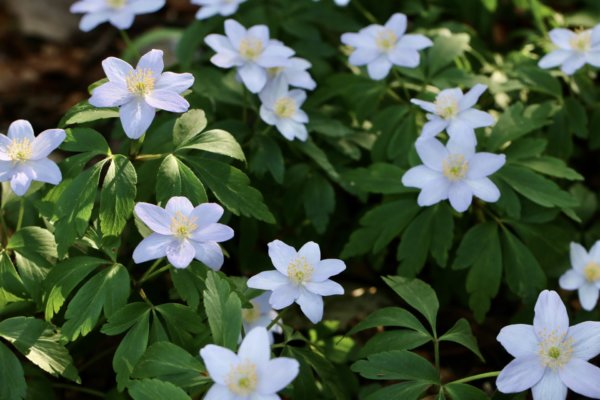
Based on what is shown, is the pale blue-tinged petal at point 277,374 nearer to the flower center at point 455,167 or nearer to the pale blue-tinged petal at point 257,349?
the pale blue-tinged petal at point 257,349

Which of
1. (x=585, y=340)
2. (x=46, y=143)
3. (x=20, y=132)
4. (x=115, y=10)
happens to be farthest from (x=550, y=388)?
(x=115, y=10)

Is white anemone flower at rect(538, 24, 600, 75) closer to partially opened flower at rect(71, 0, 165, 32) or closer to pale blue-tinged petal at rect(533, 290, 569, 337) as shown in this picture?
pale blue-tinged petal at rect(533, 290, 569, 337)

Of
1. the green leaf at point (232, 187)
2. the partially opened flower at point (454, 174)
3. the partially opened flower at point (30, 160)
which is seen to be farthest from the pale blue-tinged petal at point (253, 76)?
the partially opened flower at point (30, 160)

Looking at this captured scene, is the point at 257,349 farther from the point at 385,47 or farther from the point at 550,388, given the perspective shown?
the point at 385,47

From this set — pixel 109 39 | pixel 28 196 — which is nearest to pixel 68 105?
pixel 109 39

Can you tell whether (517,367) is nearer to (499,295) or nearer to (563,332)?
(563,332)
